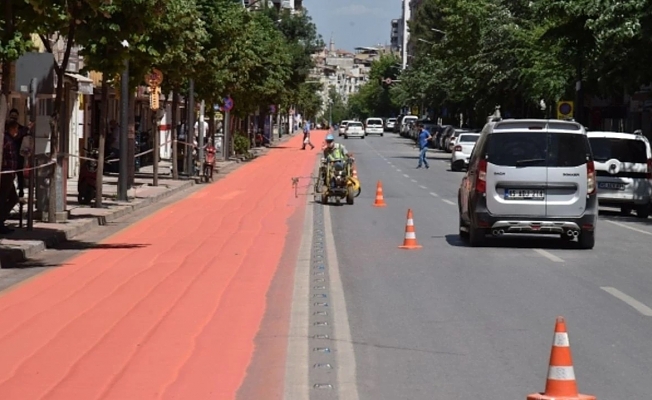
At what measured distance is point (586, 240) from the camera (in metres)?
19.7

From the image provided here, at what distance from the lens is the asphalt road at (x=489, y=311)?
9.16 m

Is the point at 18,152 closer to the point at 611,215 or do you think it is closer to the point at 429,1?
the point at 611,215

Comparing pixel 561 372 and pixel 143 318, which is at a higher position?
pixel 561 372

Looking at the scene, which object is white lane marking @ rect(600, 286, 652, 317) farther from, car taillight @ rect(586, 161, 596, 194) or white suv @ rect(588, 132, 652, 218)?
white suv @ rect(588, 132, 652, 218)

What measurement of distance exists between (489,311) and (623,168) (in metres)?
16.8

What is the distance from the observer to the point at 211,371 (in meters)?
9.34

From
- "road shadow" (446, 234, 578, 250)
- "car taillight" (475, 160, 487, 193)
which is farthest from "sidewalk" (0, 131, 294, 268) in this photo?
"car taillight" (475, 160, 487, 193)

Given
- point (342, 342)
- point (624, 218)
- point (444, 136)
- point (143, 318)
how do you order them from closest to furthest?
point (342, 342), point (143, 318), point (624, 218), point (444, 136)

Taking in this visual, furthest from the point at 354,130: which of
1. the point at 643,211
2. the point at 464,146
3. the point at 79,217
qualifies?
the point at 79,217

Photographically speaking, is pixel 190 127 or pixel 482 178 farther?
pixel 190 127

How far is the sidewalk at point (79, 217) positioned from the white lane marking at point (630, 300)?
742 centimetres

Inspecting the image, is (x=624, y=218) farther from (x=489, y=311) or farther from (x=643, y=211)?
(x=489, y=311)

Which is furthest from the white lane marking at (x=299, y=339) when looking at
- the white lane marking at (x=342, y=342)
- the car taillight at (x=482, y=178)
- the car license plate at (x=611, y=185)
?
the car license plate at (x=611, y=185)

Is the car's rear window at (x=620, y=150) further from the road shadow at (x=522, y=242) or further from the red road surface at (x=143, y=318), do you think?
the red road surface at (x=143, y=318)
